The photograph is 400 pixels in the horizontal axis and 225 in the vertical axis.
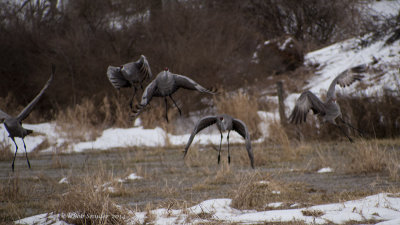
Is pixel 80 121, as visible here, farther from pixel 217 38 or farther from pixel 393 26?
pixel 393 26

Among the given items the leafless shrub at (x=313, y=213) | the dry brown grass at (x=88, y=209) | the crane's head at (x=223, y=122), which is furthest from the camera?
the leafless shrub at (x=313, y=213)

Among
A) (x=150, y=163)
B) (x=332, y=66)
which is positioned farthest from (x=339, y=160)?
(x=332, y=66)

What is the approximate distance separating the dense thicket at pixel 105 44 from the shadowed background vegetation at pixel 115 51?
37 mm

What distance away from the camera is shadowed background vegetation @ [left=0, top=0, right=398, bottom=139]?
17.4 meters

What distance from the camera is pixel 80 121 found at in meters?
15.6

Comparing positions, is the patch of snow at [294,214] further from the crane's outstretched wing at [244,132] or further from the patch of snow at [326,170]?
the patch of snow at [326,170]

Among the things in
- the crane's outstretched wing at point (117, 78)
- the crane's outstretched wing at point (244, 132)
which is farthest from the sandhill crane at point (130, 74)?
the crane's outstretched wing at point (244, 132)

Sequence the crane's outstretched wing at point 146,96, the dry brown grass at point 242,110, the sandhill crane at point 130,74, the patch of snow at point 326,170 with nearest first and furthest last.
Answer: the crane's outstretched wing at point 146,96, the sandhill crane at point 130,74, the patch of snow at point 326,170, the dry brown grass at point 242,110

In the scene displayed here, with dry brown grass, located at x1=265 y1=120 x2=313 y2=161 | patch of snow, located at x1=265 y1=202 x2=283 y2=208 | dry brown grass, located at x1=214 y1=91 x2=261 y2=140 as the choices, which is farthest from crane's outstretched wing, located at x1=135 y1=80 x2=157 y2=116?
dry brown grass, located at x1=214 y1=91 x2=261 y2=140

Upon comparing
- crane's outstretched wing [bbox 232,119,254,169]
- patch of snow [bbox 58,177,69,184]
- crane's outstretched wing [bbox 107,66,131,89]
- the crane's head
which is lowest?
patch of snow [bbox 58,177,69,184]

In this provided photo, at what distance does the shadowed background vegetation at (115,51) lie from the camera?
1742 centimetres

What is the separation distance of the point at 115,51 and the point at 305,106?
1465 centimetres

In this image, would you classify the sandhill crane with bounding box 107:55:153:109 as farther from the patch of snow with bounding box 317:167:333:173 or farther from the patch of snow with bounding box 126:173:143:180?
the patch of snow with bounding box 317:167:333:173

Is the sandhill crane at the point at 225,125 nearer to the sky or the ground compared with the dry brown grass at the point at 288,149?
nearer to the sky
